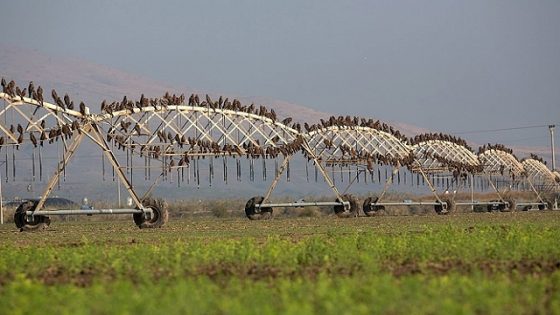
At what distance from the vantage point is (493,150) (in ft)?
271

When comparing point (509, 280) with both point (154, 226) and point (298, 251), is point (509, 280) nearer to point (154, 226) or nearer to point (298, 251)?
point (298, 251)

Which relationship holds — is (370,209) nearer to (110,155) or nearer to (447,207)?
(447,207)

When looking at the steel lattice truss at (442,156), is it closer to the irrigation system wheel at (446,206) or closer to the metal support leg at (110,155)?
the irrigation system wheel at (446,206)

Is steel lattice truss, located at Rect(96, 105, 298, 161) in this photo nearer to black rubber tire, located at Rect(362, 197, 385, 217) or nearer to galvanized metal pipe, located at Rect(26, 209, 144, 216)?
galvanized metal pipe, located at Rect(26, 209, 144, 216)

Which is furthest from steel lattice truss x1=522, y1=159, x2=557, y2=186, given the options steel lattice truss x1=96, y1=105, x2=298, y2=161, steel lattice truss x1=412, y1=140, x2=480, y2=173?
steel lattice truss x1=96, y1=105, x2=298, y2=161

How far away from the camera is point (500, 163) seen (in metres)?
82.4

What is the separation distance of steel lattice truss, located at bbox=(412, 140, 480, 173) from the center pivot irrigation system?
0.21ft

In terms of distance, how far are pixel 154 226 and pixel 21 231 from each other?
15.1 feet

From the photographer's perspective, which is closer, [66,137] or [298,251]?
[298,251]

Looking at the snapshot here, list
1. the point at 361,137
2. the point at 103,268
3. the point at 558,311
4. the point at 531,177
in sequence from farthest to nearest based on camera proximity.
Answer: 1. the point at 531,177
2. the point at 361,137
3. the point at 103,268
4. the point at 558,311

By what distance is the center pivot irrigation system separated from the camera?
1532 inches

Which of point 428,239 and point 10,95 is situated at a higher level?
point 10,95

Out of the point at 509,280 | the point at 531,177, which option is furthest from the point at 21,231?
the point at 531,177

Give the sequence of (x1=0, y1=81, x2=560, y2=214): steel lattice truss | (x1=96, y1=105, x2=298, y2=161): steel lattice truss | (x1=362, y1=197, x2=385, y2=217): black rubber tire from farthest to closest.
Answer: (x1=362, y1=197, x2=385, y2=217): black rubber tire < (x1=96, y1=105, x2=298, y2=161): steel lattice truss < (x1=0, y1=81, x2=560, y2=214): steel lattice truss
